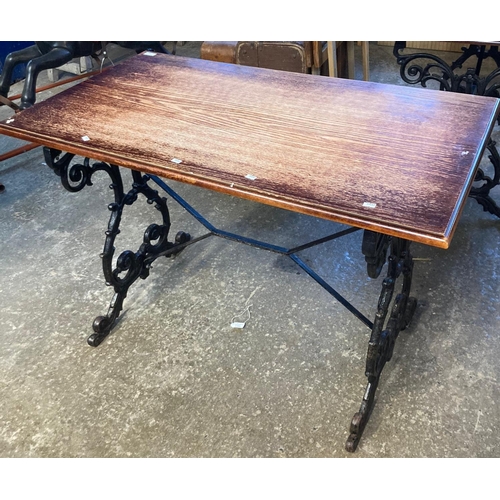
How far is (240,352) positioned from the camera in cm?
209

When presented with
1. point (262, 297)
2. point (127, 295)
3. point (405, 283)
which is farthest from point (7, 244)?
point (405, 283)

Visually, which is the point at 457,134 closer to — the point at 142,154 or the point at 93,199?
the point at 142,154

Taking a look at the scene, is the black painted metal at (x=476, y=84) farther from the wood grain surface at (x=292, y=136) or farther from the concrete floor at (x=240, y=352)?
the wood grain surface at (x=292, y=136)

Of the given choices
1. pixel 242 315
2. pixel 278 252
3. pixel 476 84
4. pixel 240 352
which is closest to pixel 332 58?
pixel 476 84

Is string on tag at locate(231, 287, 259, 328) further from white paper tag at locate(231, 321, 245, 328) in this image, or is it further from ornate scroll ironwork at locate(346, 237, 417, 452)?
ornate scroll ironwork at locate(346, 237, 417, 452)

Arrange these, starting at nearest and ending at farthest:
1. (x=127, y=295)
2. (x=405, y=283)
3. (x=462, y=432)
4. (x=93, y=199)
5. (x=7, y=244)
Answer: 1. (x=462, y=432)
2. (x=405, y=283)
3. (x=127, y=295)
4. (x=7, y=244)
5. (x=93, y=199)

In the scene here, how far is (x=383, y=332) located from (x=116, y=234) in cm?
102

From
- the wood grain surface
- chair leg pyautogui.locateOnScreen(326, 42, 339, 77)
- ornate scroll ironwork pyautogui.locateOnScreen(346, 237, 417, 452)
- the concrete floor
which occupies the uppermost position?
the wood grain surface

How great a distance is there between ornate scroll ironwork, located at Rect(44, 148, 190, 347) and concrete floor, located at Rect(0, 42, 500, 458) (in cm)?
8

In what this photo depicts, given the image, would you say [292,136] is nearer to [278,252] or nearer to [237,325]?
[278,252]

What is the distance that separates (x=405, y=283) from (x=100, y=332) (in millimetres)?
1142

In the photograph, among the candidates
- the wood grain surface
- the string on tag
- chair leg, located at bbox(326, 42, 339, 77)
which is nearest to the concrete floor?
the string on tag

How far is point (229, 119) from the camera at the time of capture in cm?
180

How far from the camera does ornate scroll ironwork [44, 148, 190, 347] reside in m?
1.95
